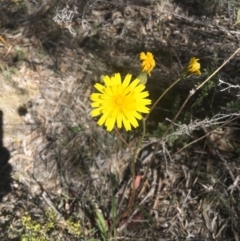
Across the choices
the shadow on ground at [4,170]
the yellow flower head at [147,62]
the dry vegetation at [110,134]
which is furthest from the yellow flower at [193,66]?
the shadow on ground at [4,170]

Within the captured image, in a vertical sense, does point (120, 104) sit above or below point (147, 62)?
below

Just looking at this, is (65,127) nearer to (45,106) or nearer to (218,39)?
(45,106)

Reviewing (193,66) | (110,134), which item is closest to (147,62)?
(193,66)

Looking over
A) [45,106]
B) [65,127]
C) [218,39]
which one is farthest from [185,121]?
[45,106]

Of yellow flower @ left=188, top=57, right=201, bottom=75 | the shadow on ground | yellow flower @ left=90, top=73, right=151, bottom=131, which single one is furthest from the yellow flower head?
the shadow on ground

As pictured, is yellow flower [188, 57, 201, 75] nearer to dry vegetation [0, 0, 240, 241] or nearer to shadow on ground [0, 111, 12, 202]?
dry vegetation [0, 0, 240, 241]

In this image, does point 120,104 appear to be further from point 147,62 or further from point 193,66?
point 193,66
